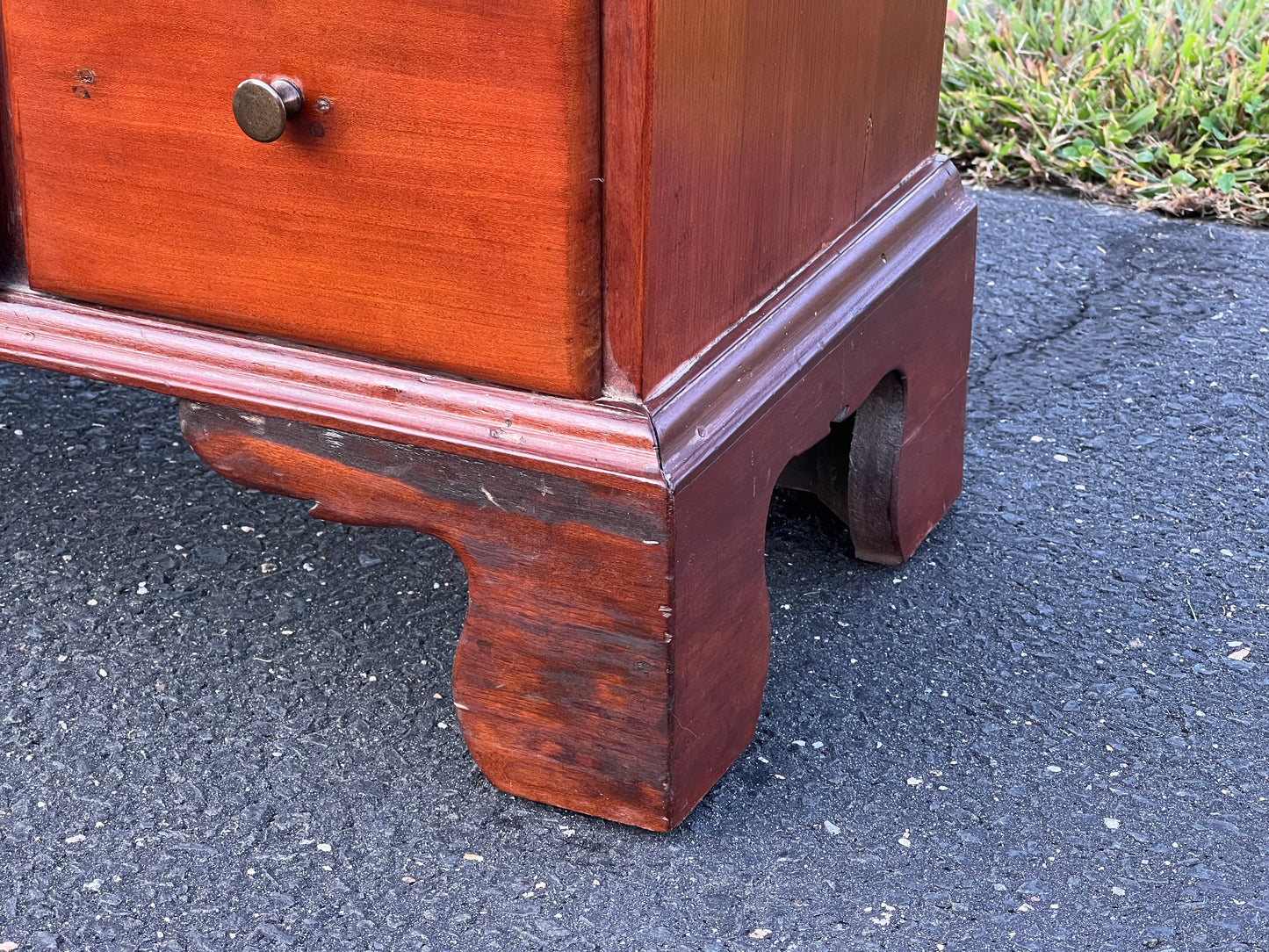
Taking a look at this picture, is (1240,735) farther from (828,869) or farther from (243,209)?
(243,209)

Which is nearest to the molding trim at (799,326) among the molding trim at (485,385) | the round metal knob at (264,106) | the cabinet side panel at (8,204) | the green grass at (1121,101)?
the molding trim at (485,385)

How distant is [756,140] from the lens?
112 centimetres

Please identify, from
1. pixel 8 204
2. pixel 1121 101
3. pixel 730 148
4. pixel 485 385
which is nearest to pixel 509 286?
pixel 485 385

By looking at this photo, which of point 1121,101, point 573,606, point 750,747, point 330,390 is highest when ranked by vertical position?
point 330,390

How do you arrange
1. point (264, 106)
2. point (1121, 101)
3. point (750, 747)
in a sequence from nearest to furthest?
point (264, 106)
point (750, 747)
point (1121, 101)

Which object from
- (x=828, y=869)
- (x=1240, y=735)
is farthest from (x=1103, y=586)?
(x=828, y=869)

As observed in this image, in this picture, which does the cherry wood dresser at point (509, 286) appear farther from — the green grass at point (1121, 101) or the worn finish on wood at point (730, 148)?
the green grass at point (1121, 101)

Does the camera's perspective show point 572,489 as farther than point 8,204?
No

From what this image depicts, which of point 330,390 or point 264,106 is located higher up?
point 264,106

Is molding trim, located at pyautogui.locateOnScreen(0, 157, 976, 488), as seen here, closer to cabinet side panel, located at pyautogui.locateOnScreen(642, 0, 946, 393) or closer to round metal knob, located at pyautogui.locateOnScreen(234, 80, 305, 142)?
cabinet side panel, located at pyautogui.locateOnScreen(642, 0, 946, 393)

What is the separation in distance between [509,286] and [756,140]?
23 cm

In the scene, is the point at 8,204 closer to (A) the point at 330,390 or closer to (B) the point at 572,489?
(A) the point at 330,390

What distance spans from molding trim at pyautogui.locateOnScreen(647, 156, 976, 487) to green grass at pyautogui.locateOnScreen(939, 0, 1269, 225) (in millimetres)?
1224

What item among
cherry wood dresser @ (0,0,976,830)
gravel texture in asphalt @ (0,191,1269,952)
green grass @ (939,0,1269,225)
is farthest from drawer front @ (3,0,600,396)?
green grass @ (939,0,1269,225)
